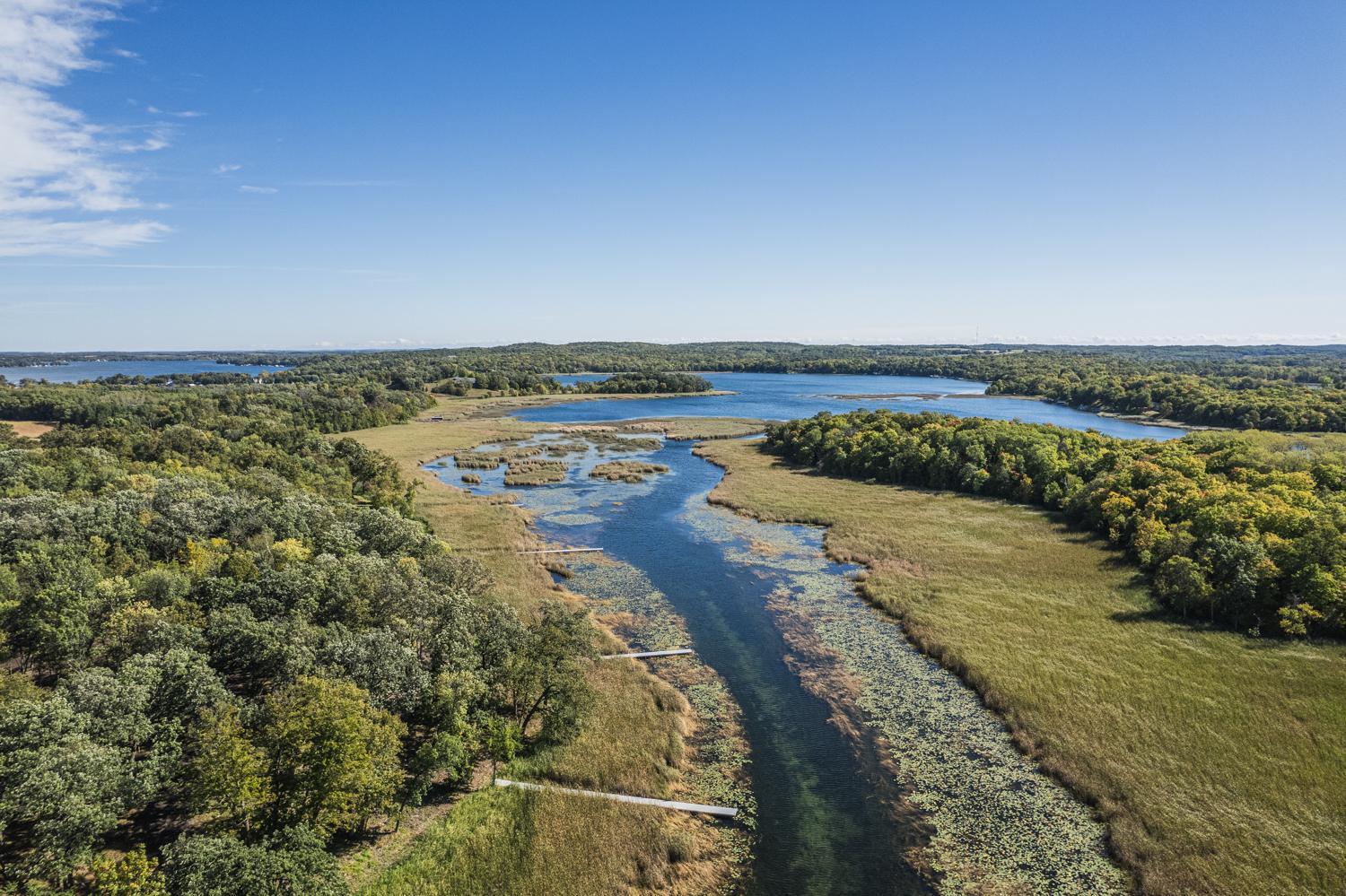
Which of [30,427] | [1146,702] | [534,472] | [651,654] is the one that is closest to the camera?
[1146,702]

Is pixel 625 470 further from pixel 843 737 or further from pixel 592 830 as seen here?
pixel 592 830

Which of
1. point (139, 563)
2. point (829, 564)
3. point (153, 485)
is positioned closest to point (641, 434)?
point (829, 564)

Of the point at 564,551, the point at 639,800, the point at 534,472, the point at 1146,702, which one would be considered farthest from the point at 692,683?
the point at 534,472

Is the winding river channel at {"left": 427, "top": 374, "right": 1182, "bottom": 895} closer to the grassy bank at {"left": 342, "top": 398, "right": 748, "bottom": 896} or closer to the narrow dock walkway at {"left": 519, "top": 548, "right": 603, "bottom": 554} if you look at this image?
the narrow dock walkway at {"left": 519, "top": 548, "right": 603, "bottom": 554}

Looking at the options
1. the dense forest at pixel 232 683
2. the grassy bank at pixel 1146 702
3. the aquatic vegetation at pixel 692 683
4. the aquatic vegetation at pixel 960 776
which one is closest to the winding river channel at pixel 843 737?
the aquatic vegetation at pixel 960 776

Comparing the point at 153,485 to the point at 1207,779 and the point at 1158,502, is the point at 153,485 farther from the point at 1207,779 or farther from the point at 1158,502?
the point at 1158,502

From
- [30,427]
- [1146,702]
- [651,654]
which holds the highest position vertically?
[30,427]
